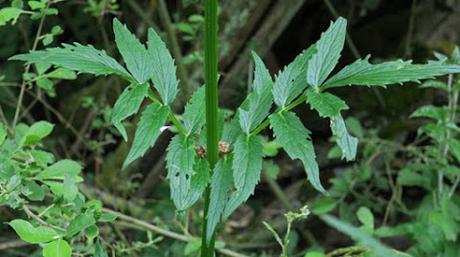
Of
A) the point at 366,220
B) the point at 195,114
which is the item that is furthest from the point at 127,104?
the point at 366,220

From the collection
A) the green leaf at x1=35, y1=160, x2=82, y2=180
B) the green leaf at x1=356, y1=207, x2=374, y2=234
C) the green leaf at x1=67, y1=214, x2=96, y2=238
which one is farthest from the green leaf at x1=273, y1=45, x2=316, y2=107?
the green leaf at x1=356, y1=207, x2=374, y2=234

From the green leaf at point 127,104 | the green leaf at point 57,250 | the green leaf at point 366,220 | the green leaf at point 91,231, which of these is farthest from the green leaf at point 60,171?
the green leaf at point 366,220

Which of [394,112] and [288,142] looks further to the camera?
[394,112]

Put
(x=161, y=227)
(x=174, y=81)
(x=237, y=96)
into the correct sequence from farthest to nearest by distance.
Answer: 1. (x=237, y=96)
2. (x=161, y=227)
3. (x=174, y=81)

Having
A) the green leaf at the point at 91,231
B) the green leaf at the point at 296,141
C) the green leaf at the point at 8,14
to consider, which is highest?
the green leaf at the point at 8,14

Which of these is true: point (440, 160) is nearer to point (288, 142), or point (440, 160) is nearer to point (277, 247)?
point (277, 247)

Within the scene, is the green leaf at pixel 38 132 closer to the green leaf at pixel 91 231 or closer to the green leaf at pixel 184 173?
the green leaf at pixel 91 231

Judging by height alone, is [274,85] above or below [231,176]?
above

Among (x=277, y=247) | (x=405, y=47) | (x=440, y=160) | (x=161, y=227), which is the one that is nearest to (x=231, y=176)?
(x=161, y=227)
